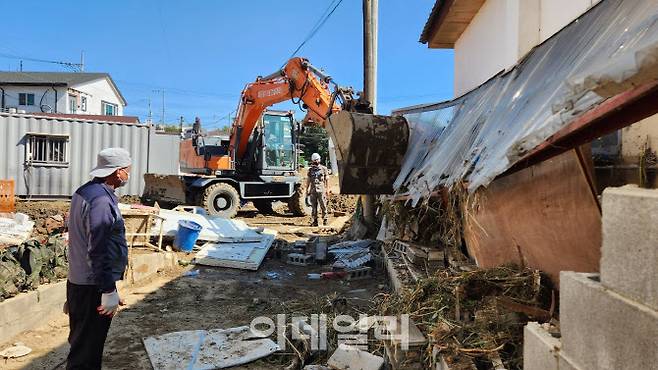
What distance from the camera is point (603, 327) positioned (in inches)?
68.6

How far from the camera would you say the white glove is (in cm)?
307

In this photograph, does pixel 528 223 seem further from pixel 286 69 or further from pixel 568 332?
pixel 286 69

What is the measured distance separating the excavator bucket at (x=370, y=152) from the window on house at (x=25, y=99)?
116 feet

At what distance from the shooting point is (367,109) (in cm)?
696

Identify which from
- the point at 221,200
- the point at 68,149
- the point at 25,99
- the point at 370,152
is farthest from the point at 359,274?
the point at 25,99

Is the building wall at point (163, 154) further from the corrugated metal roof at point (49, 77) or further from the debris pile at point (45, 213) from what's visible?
the corrugated metal roof at point (49, 77)

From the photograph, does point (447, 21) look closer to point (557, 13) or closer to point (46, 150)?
point (557, 13)

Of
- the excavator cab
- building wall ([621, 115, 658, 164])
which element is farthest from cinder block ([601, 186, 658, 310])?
the excavator cab

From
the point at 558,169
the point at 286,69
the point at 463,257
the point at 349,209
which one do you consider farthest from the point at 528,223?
the point at 349,209

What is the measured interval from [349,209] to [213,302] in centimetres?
1210

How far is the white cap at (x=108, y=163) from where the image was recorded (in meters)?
3.25

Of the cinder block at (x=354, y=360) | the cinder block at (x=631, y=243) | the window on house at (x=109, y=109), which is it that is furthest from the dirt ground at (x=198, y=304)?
the window on house at (x=109, y=109)

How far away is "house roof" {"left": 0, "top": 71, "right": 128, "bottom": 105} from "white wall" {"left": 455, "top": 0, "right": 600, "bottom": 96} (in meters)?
34.5

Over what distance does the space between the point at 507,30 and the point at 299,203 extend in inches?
397
